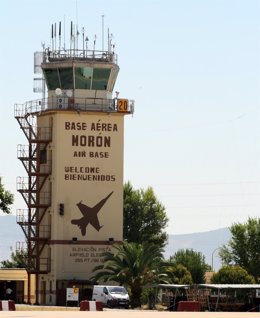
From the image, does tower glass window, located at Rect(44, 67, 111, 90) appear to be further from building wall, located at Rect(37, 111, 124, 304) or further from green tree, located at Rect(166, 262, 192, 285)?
green tree, located at Rect(166, 262, 192, 285)

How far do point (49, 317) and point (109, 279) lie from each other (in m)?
48.4

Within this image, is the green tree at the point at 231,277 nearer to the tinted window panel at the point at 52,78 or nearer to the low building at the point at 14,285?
the low building at the point at 14,285

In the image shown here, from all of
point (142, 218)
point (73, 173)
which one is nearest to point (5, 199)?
point (73, 173)

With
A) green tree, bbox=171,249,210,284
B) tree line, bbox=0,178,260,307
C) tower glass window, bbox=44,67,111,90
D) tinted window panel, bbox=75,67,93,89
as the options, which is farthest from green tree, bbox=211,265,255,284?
tinted window panel, bbox=75,67,93,89

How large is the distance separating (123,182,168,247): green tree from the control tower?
32865mm

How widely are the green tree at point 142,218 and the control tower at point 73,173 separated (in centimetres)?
3286

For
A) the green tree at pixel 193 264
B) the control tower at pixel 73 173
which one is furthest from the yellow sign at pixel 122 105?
the green tree at pixel 193 264

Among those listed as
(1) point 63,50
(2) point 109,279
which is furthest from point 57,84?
(2) point 109,279

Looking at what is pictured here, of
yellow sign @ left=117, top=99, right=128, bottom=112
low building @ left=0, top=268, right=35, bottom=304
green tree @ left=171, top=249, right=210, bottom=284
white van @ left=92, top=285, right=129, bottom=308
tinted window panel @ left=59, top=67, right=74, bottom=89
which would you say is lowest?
white van @ left=92, top=285, right=129, bottom=308

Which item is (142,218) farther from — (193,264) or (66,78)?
(66,78)

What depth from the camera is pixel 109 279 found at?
109812 millimetres

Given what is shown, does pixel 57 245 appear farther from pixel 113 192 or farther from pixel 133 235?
pixel 133 235

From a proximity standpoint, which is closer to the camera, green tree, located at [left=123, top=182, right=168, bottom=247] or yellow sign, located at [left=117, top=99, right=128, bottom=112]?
yellow sign, located at [left=117, top=99, right=128, bottom=112]

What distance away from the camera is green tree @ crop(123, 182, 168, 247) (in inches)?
6088
